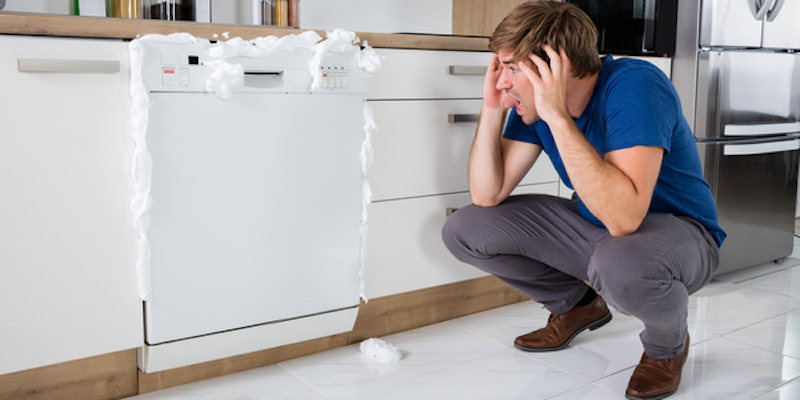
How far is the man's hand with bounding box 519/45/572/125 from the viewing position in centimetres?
135

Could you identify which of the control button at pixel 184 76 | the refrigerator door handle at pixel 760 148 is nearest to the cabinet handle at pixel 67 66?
the control button at pixel 184 76

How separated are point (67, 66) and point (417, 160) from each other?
82 cm

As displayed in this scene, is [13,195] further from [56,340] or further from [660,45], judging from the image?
[660,45]

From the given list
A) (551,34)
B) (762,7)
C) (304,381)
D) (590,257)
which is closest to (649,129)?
(551,34)

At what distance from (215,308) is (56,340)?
29cm

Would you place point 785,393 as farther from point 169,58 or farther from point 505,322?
point 169,58

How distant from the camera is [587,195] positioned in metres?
1.33

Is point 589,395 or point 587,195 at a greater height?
point 587,195

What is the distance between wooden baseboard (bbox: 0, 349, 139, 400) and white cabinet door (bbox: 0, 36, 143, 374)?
0.07 m

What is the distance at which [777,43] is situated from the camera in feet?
7.59

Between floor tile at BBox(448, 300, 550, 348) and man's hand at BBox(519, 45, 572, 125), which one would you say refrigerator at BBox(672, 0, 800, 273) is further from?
man's hand at BBox(519, 45, 572, 125)

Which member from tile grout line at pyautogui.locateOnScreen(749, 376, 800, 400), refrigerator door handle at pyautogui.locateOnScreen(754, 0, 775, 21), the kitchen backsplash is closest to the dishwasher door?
the kitchen backsplash

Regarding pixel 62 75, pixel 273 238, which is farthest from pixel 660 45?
pixel 62 75

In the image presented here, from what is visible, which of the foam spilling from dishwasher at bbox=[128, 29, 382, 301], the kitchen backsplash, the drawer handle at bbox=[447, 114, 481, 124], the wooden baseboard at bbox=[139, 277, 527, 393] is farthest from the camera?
the kitchen backsplash
